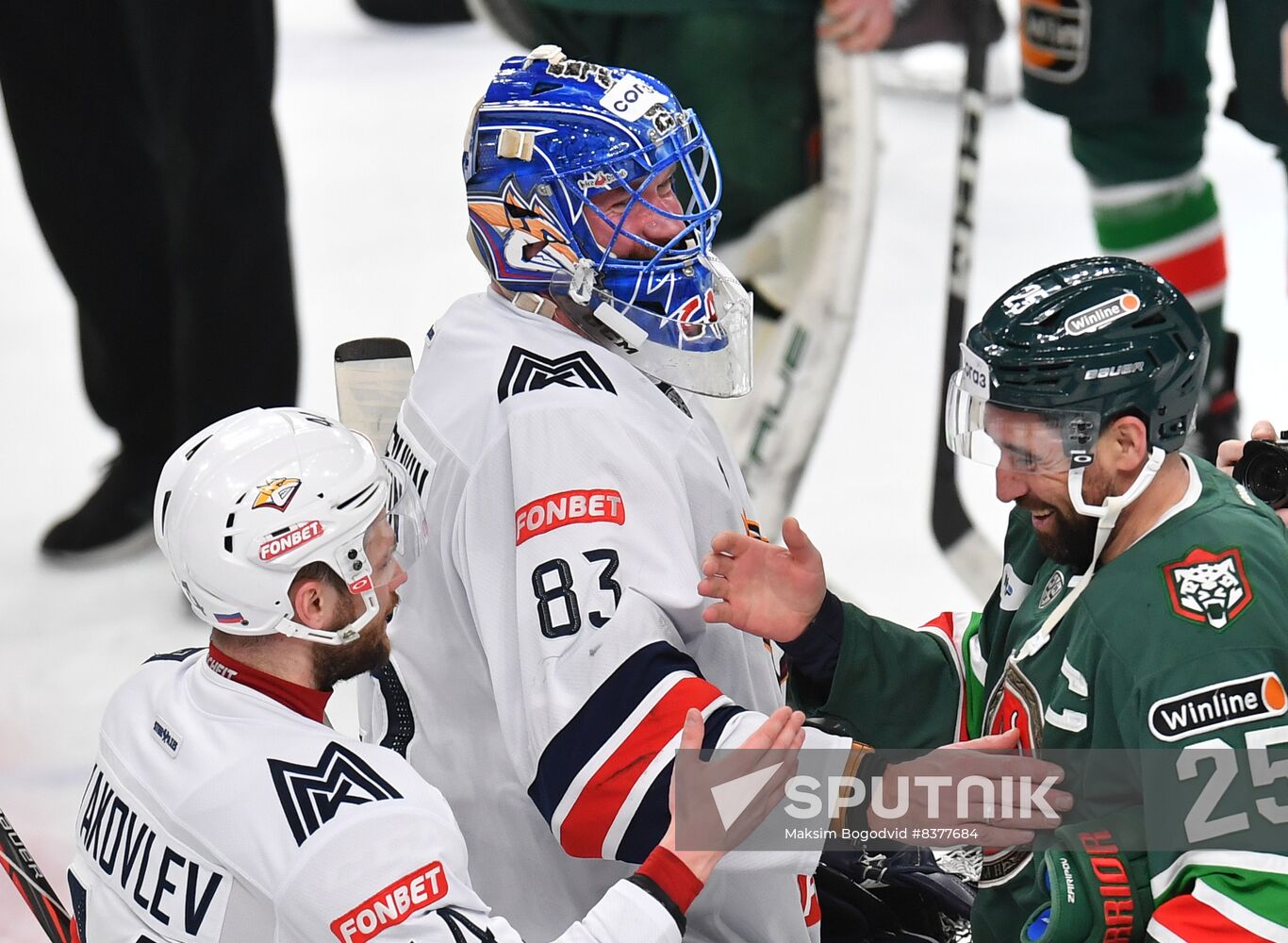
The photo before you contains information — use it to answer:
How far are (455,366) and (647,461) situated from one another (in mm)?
→ 251

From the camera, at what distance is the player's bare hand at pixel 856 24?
367 centimetres

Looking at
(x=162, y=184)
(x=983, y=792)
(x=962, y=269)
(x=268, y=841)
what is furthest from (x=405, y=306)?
(x=268, y=841)

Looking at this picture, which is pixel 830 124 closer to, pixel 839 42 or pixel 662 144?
pixel 839 42

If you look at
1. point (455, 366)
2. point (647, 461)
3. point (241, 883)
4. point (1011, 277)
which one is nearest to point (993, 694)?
point (647, 461)

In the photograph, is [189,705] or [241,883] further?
[189,705]

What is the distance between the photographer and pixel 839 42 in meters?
3.72

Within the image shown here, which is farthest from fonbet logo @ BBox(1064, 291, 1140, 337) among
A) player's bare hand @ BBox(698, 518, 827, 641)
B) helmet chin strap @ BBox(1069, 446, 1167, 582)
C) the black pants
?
the black pants

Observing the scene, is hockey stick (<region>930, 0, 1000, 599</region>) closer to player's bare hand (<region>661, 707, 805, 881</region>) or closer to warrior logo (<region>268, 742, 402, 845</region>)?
player's bare hand (<region>661, 707, 805, 881</region>)

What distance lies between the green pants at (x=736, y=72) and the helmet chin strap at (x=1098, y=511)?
1992 millimetres

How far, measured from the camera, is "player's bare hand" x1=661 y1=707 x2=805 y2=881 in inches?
67.1

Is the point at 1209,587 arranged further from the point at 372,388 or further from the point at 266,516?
the point at 372,388

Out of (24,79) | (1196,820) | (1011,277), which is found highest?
(1196,820)

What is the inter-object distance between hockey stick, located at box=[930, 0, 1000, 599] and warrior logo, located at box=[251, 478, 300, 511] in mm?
2275

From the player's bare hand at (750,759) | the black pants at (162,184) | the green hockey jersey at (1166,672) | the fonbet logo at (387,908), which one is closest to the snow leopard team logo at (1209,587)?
the green hockey jersey at (1166,672)
